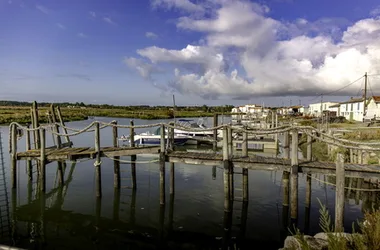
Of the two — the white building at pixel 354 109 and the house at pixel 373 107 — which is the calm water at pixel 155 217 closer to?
the house at pixel 373 107

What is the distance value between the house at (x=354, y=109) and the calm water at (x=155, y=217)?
1881 inches

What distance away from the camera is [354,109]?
2429 inches

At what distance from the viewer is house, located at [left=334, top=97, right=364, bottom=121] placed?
189ft

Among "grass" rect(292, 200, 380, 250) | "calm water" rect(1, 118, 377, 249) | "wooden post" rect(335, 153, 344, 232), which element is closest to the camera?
"grass" rect(292, 200, 380, 250)

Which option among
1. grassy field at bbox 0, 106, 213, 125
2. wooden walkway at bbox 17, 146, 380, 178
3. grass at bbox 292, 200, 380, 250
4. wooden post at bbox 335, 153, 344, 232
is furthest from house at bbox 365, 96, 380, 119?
grassy field at bbox 0, 106, 213, 125

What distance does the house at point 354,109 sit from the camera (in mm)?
57594

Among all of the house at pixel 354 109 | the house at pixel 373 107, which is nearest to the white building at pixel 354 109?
the house at pixel 354 109

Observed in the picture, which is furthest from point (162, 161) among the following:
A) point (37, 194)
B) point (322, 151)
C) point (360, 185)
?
point (322, 151)

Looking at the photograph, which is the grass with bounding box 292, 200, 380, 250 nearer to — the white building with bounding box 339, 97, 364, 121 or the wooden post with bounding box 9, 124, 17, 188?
the wooden post with bounding box 9, 124, 17, 188

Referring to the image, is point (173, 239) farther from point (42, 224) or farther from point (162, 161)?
point (42, 224)

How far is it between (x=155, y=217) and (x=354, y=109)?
6116cm

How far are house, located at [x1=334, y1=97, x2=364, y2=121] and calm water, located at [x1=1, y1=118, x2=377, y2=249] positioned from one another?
157 ft

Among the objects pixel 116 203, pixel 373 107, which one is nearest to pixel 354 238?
pixel 116 203

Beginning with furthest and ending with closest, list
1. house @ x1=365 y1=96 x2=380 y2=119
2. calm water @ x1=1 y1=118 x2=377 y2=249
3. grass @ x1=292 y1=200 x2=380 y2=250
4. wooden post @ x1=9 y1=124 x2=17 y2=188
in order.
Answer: house @ x1=365 y1=96 x2=380 y2=119
wooden post @ x1=9 y1=124 x2=17 y2=188
calm water @ x1=1 y1=118 x2=377 y2=249
grass @ x1=292 y1=200 x2=380 y2=250
